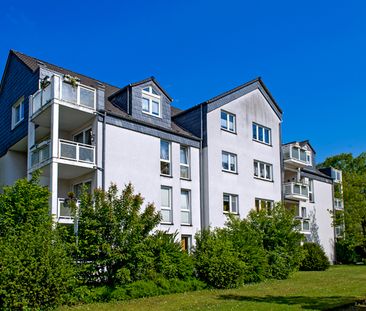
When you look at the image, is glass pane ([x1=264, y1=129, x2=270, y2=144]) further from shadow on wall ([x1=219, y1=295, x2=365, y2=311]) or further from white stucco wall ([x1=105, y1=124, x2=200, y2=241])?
shadow on wall ([x1=219, y1=295, x2=365, y2=311])

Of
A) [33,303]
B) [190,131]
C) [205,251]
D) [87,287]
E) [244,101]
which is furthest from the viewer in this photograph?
[244,101]

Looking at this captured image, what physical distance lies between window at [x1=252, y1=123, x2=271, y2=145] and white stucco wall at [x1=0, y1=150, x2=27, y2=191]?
15447 mm

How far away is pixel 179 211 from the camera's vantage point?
2575 centimetres

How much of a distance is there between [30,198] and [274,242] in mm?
13423

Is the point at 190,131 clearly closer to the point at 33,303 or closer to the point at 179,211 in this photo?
the point at 179,211

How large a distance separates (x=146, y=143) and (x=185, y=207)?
4.67m

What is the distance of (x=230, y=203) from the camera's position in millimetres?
29031

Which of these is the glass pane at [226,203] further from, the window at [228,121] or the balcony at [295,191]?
the balcony at [295,191]

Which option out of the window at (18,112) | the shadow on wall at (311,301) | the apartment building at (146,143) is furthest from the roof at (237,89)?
the shadow on wall at (311,301)

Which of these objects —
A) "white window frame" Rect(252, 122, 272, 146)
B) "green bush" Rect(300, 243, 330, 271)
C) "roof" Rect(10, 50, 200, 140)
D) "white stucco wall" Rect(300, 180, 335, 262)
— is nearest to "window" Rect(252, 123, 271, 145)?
"white window frame" Rect(252, 122, 272, 146)

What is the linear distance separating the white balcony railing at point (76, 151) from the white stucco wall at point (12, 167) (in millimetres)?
6300

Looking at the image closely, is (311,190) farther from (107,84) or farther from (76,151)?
(76,151)

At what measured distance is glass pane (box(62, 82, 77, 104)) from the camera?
21.6 m

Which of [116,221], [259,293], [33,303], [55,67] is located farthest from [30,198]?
[55,67]
